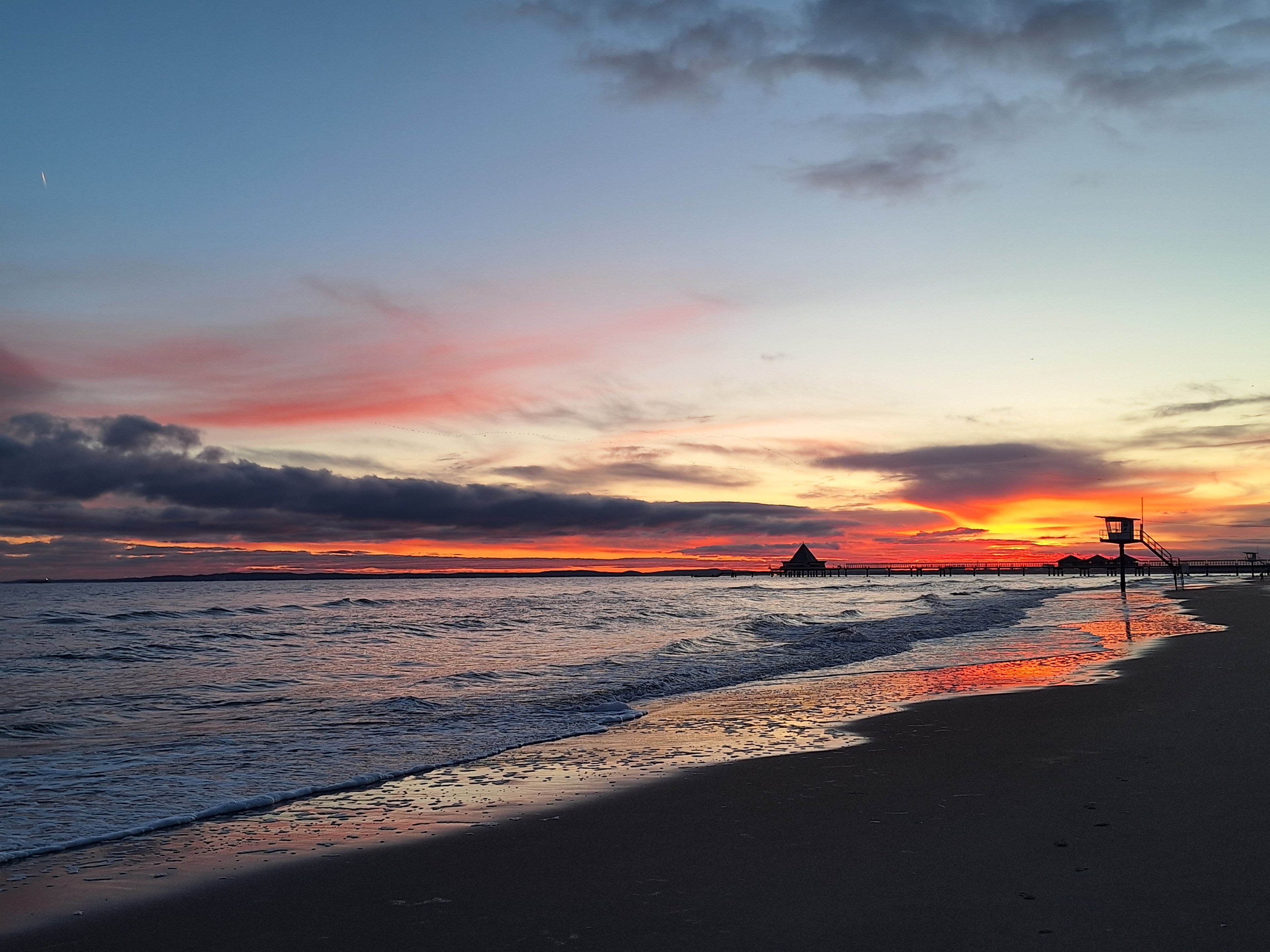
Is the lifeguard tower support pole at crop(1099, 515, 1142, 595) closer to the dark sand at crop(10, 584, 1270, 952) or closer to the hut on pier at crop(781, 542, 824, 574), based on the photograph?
the dark sand at crop(10, 584, 1270, 952)

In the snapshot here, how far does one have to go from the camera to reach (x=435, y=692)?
54.6 feet

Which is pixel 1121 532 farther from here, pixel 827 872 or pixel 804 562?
pixel 804 562

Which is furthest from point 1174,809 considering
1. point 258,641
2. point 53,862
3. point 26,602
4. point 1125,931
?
point 26,602

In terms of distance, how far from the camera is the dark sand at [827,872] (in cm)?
456

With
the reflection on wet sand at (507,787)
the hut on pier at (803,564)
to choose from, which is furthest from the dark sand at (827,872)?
the hut on pier at (803,564)

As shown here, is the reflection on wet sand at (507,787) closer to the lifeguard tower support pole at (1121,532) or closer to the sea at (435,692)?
the sea at (435,692)

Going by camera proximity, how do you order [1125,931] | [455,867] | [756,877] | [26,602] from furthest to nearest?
[26,602] < [455,867] < [756,877] < [1125,931]

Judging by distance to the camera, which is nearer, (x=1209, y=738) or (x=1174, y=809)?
(x=1174, y=809)

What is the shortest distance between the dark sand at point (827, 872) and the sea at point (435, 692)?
1.54 metres

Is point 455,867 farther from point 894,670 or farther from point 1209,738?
point 894,670

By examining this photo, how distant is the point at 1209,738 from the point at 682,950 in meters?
7.57

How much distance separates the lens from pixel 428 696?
52.7 ft

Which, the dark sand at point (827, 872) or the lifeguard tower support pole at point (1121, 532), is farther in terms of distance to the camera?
the lifeguard tower support pole at point (1121, 532)

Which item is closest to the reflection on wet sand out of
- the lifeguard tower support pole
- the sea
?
the sea
